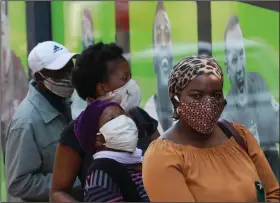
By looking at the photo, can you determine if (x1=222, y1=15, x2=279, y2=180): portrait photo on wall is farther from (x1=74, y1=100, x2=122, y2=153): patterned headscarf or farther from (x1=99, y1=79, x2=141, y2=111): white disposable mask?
(x1=74, y1=100, x2=122, y2=153): patterned headscarf

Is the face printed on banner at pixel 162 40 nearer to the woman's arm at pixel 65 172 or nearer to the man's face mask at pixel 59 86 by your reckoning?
the man's face mask at pixel 59 86

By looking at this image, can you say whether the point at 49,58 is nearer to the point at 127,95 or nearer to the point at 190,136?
the point at 127,95

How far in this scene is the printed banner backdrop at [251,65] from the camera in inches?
192

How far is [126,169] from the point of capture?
2.67 m

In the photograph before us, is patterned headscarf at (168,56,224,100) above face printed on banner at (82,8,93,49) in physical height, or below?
below

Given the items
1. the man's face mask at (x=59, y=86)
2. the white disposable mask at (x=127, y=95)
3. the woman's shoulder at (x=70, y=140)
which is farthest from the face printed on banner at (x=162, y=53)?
the woman's shoulder at (x=70, y=140)

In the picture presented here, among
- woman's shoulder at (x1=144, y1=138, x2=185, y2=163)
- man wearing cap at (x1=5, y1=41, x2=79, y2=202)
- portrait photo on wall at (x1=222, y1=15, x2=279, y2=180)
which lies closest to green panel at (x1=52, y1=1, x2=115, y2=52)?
portrait photo on wall at (x1=222, y1=15, x2=279, y2=180)

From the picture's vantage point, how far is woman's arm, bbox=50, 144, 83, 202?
291cm

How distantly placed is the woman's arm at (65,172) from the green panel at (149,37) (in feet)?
6.52

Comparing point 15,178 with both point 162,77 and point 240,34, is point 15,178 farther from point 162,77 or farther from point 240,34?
point 240,34

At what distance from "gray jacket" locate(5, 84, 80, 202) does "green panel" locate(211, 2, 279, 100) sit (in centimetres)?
181

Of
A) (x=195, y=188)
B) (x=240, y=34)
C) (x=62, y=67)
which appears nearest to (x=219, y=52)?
(x=240, y=34)

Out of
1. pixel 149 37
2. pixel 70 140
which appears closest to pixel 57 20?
pixel 149 37

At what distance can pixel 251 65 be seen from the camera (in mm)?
4945
